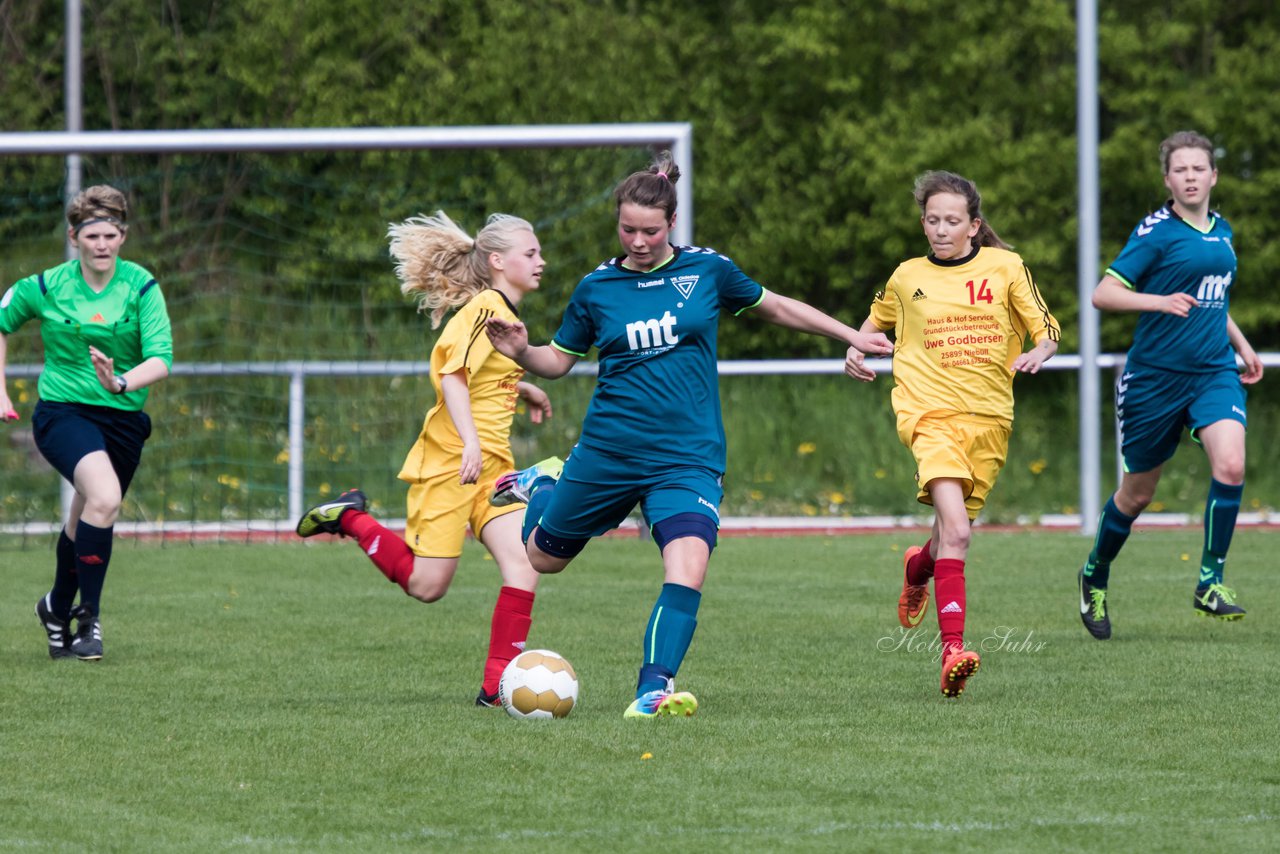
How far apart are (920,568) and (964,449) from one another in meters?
0.82

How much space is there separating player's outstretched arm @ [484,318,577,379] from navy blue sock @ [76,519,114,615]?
2347 millimetres

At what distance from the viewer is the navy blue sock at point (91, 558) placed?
7824mm

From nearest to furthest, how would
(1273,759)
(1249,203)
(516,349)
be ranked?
(1273,759)
(516,349)
(1249,203)

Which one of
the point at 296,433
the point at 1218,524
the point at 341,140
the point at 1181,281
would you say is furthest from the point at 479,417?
the point at 296,433

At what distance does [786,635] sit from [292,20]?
45.7ft

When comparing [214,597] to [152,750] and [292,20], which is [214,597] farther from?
[292,20]

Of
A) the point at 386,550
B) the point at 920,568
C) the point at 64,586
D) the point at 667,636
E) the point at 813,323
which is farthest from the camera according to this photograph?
the point at 64,586

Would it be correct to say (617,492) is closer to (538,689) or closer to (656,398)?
(656,398)

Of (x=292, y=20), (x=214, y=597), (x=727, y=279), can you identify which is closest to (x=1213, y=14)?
(x=292, y=20)

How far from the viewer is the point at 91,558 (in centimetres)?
784

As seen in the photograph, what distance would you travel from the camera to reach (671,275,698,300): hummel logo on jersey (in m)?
6.24

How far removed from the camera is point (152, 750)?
5.64 m

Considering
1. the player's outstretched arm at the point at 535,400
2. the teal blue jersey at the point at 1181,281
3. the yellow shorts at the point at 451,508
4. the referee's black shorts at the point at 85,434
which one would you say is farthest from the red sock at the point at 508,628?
→ the teal blue jersey at the point at 1181,281
